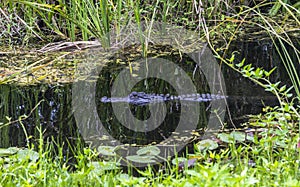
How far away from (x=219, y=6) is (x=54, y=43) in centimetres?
121

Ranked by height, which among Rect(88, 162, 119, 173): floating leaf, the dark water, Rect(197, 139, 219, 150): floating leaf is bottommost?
Rect(88, 162, 119, 173): floating leaf

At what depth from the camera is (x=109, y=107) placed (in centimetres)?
231

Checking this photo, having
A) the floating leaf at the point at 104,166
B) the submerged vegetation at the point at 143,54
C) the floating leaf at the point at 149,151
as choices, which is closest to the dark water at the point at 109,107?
the submerged vegetation at the point at 143,54

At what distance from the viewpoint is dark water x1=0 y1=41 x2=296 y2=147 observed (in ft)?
6.73

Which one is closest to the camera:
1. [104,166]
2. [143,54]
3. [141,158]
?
[104,166]

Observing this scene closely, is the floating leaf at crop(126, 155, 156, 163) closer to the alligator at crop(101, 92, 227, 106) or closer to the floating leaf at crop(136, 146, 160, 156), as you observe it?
the floating leaf at crop(136, 146, 160, 156)

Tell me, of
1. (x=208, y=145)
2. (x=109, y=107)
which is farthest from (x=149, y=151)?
(x=109, y=107)

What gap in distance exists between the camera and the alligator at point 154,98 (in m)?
2.33

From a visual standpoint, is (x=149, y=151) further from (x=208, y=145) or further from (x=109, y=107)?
(x=109, y=107)

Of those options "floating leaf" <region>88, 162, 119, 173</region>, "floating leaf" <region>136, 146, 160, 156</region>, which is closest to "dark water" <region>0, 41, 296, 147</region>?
"floating leaf" <region>136, 146, 160, 156</region>

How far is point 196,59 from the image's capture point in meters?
2.90

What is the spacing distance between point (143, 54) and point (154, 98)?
0.62 meters

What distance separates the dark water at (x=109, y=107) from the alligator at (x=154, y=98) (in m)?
0.04

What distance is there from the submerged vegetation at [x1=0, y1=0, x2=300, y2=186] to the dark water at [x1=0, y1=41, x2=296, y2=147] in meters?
0.04
